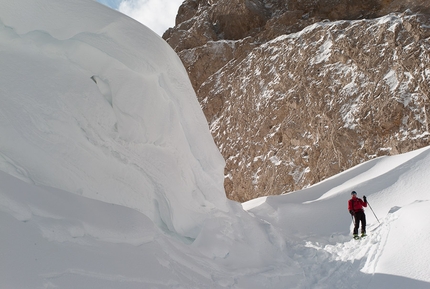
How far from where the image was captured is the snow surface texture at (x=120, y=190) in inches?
167

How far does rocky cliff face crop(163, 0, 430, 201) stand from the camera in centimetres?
1505

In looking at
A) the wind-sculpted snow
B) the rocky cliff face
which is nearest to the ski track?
the wind-sculpted snow

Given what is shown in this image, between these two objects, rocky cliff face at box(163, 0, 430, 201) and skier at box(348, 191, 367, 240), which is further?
rocky cliff face at box(163, 0, 430, 201)

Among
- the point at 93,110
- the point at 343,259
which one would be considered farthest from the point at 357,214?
the point at 93,110

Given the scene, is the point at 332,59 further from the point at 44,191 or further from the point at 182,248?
the point at 44,191

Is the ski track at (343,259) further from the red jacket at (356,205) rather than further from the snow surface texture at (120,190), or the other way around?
the red jacket at (356,205)

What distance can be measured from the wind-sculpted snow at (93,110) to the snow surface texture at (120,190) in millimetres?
17

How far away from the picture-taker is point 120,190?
19.5ft

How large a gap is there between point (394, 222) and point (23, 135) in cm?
602

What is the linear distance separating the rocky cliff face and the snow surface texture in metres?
7.56

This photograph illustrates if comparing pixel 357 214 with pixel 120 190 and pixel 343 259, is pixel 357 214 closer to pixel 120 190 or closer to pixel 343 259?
pixel 343 259

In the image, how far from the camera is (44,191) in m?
4.73

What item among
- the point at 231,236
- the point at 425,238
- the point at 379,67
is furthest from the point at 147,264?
the point at 379,67

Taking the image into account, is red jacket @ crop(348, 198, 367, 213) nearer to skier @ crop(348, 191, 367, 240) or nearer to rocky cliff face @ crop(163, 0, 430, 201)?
skier @ crop(348, 191, 367, 240)
